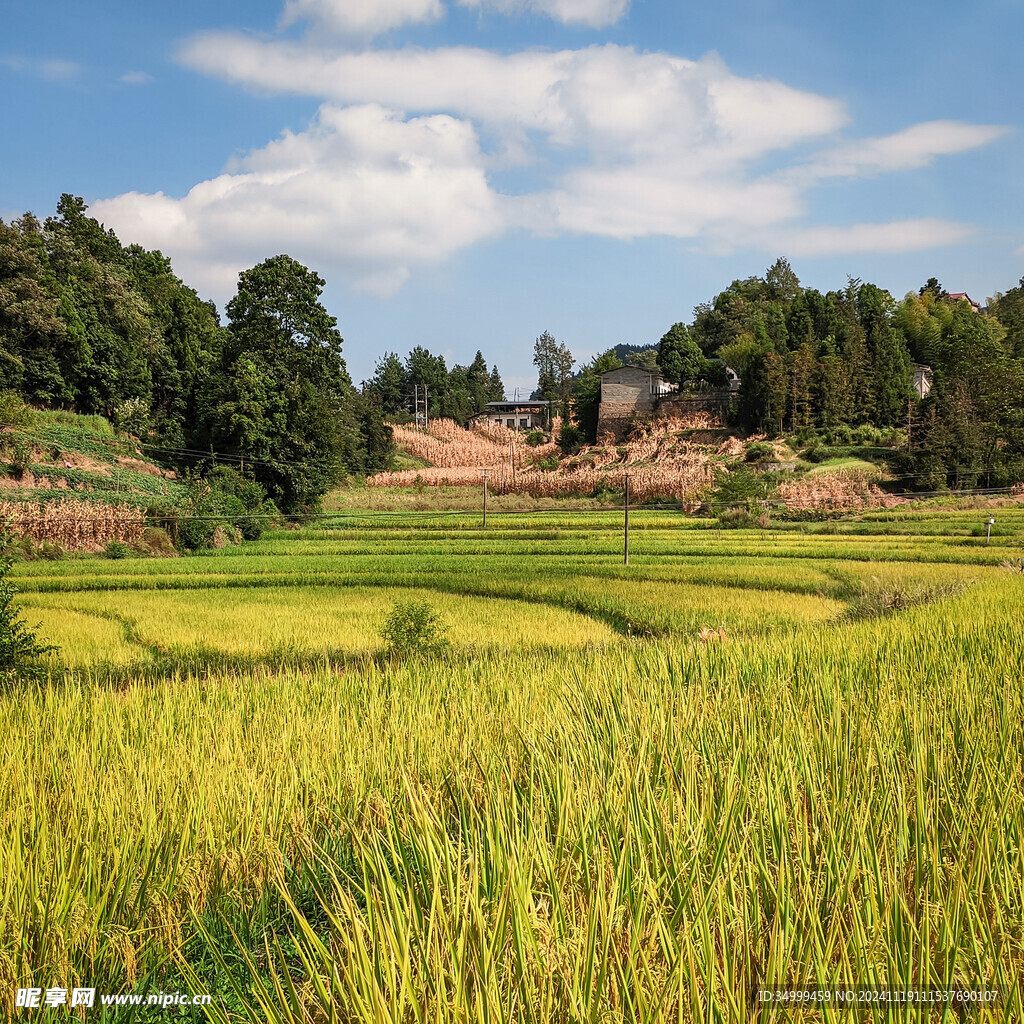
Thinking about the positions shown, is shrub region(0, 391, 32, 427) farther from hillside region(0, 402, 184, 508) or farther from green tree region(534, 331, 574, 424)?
green tree region(534, 331, 574, 424)

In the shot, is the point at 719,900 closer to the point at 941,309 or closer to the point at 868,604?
the point at 868,604

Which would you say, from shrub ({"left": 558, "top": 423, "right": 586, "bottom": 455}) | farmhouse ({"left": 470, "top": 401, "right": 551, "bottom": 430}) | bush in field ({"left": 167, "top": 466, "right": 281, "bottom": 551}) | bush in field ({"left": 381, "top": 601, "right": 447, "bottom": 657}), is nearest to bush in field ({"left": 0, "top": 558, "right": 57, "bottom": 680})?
bush in field ({"left": 381, "top": 601, "right": 447, "bottom": 657})

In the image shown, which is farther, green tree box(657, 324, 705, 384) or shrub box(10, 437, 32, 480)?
green tree box(657, 324, 705, 384)

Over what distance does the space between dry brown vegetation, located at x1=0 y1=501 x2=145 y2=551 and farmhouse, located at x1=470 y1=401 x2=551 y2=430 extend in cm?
4107

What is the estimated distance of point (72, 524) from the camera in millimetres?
13539

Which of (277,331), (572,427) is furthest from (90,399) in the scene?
(572,427)

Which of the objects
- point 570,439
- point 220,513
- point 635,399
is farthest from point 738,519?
point 570,439

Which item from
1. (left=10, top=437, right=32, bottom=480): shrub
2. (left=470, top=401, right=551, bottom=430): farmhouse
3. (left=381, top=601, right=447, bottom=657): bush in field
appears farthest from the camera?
(left=470, top=401, right=551, bottom=430): farmhouse

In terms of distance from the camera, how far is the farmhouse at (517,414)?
55.8 m

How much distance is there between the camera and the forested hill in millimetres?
22422

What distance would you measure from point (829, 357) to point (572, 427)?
589 inches

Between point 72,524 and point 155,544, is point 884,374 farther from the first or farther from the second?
point 72,524

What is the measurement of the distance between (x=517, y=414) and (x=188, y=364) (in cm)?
2938

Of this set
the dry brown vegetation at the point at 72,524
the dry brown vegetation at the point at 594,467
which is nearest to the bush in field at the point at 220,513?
the dry brown vegetation at the point at 72,524
